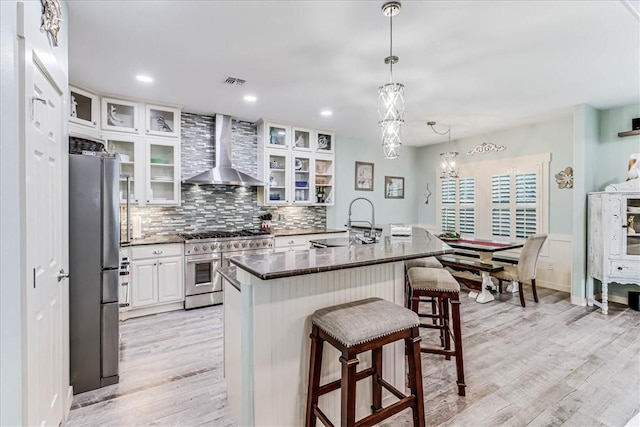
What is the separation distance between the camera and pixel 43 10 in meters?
1.55

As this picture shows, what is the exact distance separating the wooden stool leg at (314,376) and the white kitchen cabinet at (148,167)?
3276mm

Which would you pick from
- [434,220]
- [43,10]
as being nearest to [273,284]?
[43,10]

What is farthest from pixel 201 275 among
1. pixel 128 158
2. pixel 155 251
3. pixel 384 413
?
pixel 384 413

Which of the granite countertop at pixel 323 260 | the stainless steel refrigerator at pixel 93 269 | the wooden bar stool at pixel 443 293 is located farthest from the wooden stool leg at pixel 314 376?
the stainless steel refrigerator at pixel 93 269

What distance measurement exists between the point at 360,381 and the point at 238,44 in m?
2.76

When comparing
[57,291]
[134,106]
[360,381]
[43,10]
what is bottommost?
[360,381]

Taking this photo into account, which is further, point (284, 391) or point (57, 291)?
point (57, 291)

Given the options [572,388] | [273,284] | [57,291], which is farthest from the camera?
[572,388]

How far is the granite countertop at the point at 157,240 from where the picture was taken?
3.74m

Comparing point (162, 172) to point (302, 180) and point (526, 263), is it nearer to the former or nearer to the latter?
point (302, 180)

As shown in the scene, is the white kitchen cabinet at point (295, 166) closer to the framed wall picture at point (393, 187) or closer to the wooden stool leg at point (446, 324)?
the framed wall picture at point (393, 187)

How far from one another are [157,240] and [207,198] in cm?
102

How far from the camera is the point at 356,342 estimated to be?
150 centimetres

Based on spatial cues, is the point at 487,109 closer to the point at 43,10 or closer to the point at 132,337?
the point at 43,10
